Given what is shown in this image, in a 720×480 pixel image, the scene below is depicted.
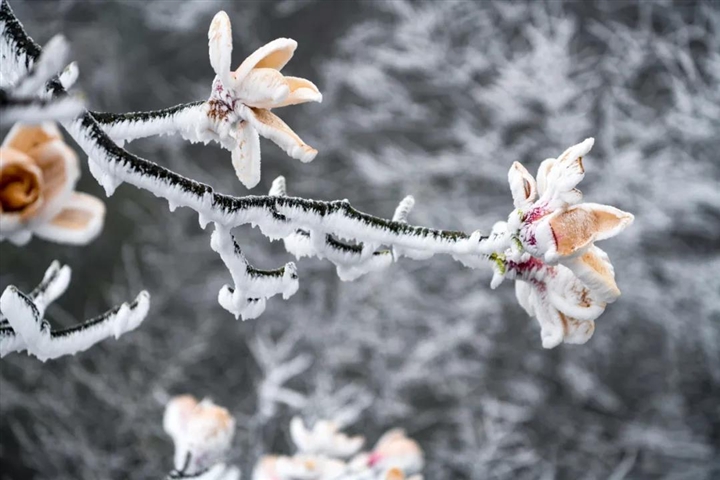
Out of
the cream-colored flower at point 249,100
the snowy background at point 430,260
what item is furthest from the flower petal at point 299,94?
the snowy background at point 430,260

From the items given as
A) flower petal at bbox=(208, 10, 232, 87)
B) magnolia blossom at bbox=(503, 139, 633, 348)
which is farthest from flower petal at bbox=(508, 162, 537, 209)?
flower petal at bbox=(208, 10, 232, 87)

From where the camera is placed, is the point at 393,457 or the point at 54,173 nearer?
the point at 54,173

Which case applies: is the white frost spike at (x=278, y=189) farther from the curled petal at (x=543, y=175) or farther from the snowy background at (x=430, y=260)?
the snowy background at (x=430, y=260)

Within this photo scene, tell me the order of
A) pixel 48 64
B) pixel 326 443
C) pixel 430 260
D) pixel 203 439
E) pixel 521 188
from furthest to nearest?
pixel 430 260, pixel 326 443, pixel 203 439, pixel 521 188, pixel 48 64

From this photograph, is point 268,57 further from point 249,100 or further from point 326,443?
point 326,443

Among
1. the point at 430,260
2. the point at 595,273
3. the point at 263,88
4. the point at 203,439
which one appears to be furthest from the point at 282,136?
the point at 430,260

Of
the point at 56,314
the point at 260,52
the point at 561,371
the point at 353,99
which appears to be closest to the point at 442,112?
the point at 353,99

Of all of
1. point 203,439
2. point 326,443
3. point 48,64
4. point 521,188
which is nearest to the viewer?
point 48,64
